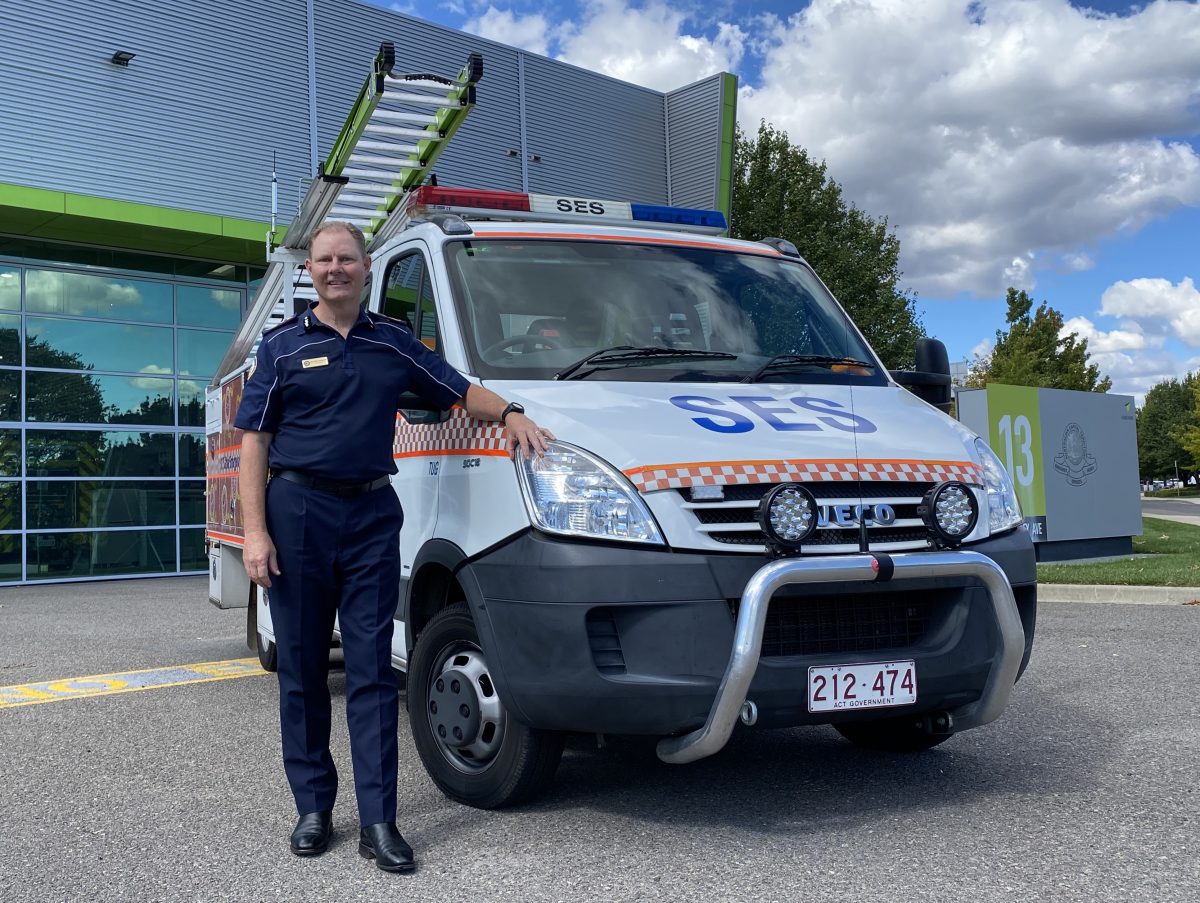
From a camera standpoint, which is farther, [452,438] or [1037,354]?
[1037,354]

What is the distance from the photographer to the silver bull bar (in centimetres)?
342

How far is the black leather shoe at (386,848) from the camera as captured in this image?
11.6 feet

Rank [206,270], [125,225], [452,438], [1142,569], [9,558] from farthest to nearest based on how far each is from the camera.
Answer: [206,270] → [9,558] → [125,225] → [1142,569] → [452,438]

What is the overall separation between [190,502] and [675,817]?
19.0 metres

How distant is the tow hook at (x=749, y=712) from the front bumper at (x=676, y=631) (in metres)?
0.02

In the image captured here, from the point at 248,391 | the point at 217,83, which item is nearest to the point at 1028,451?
the point at 248,391

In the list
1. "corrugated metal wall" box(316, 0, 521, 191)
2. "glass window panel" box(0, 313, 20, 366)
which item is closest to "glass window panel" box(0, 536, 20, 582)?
"glass window panel" box(0, 313, 20, 366)

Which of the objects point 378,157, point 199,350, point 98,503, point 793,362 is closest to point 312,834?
point 793,362

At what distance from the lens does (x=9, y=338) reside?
1955 centimetres

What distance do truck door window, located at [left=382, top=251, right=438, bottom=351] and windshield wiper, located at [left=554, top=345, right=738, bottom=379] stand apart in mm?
614

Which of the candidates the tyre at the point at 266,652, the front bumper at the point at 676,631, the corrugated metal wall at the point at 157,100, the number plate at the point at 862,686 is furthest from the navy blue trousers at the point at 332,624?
the corrugated metal wall at the point at 157,100

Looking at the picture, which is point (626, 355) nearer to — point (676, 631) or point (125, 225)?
point (676, 631)

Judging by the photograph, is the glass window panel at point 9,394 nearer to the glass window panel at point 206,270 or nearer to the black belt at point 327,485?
the glass window panel at point 206,270

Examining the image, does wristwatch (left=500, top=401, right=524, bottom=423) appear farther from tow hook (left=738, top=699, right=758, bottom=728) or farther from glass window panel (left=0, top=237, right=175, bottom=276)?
glass window panel (left=0, top=237, right=175, bottom=276)
